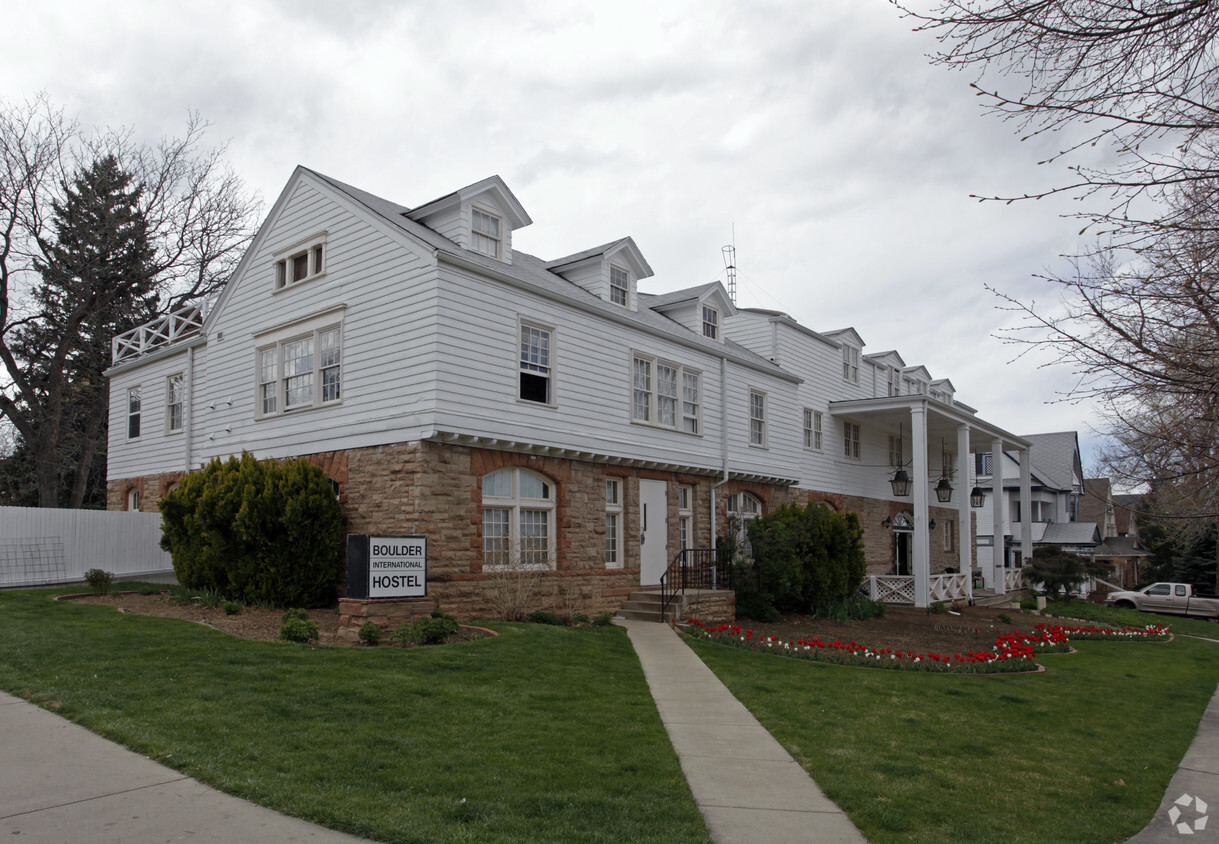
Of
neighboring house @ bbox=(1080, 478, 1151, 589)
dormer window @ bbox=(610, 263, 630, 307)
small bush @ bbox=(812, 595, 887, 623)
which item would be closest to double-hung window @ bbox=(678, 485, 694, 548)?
small bush @ bbox=(812, 595, 887, 623)

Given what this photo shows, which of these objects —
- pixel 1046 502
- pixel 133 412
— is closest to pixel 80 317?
pixel 133 412

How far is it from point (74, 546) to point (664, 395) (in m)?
14.5

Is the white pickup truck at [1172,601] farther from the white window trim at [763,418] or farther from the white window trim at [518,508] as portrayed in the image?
the white window trim at [518,508]

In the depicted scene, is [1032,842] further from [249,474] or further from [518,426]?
[249,474]

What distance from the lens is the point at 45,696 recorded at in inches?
298

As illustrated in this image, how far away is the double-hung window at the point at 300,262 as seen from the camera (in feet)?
57.8

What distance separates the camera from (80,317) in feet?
102

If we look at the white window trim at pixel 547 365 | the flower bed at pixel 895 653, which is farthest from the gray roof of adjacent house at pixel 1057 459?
the white window trim at pixel 547 365

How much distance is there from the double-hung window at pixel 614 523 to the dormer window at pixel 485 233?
5396 millimetres

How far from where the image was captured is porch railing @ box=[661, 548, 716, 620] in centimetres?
1866

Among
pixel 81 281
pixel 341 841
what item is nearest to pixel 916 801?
pixel 341 841

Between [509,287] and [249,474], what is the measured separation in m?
5.79

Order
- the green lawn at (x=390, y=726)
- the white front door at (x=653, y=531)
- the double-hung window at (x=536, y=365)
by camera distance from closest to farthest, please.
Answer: the green lawn at (x=390, y=726), the double-hung window at (x=536, y=365), the white front door at (x=653, y=531)

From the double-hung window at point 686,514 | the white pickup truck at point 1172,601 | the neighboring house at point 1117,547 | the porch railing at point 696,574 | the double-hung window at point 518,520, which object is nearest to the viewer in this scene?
the double-hung window at point 518,520
